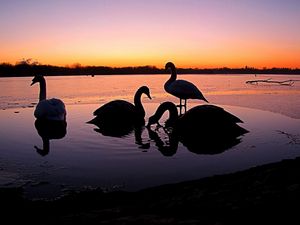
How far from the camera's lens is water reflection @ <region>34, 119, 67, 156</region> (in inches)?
319

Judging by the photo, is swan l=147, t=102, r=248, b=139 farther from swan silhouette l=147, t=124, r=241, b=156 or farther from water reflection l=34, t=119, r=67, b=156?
water reflection l=34, t=119, r=67, b=156

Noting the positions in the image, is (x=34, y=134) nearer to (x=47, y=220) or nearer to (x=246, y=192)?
(x=47, y=220)

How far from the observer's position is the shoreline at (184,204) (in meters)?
3.39

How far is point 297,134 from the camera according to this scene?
952 cm

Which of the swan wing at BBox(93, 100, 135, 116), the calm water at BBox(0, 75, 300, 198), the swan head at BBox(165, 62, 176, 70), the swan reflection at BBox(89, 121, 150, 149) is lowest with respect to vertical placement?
the calm water at BBox(0, 75, 300, 198)

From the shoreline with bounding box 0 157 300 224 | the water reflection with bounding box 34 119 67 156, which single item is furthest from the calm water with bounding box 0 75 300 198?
the shoreline with bounding box 0 157 300 224

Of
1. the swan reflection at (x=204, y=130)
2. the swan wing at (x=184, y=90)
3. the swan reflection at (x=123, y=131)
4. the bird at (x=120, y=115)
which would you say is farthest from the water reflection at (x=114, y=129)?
the swan wing at (x=184, y=90)

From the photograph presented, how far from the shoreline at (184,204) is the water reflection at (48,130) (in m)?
3.01

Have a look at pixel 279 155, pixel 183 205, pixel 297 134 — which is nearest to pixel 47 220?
pixel 183 205

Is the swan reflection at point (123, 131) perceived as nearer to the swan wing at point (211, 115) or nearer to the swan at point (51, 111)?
the swan at point (51, 111)

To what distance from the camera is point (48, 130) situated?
35.1 feet

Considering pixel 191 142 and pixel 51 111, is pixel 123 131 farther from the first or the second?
pixel 51 111

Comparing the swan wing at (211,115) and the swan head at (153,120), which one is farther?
the swan head at (153,120)

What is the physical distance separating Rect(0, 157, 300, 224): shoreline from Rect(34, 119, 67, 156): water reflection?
3.01 meters
